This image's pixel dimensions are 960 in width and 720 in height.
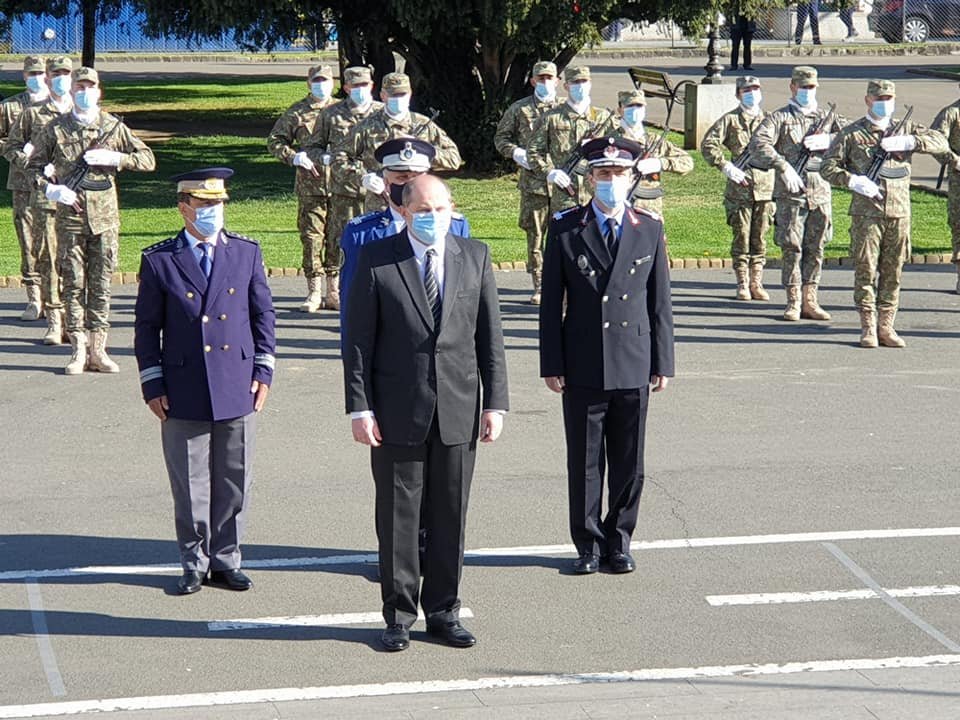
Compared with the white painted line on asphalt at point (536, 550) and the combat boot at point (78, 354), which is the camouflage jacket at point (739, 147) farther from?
the white painted line on asphalt at point (536, 550)

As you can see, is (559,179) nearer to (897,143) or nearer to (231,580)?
(897,143)

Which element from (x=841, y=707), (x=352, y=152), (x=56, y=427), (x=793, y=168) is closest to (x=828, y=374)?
(x=793, y=168)

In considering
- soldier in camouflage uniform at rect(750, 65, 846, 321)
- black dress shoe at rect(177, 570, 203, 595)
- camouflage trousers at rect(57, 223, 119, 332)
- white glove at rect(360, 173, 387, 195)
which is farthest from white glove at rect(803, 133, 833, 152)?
black dress shoe at rect(177, 570, 203, 595)

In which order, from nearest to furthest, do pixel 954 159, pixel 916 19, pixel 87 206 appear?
pixel 87 206
pixel 954 159
pixel 916 19

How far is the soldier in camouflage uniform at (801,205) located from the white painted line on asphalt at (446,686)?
28.7 ft

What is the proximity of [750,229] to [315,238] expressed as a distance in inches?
175

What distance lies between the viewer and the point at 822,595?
793 centimetres

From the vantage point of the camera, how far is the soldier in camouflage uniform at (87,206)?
42.7 ft

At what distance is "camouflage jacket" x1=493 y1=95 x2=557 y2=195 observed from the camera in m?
15.9

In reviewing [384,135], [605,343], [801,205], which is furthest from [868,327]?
[605,343]

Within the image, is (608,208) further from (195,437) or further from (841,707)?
(841,707)

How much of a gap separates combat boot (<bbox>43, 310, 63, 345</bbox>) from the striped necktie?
7895mm

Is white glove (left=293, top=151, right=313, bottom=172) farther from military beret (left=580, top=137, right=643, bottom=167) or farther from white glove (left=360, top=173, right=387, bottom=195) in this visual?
military beret (left=580, top=137, right=643, bottom=167)

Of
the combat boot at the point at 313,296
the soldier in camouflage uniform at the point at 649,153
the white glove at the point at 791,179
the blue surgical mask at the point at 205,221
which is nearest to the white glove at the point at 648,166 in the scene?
the soldier in camouflage uniform at the point at 649,153
